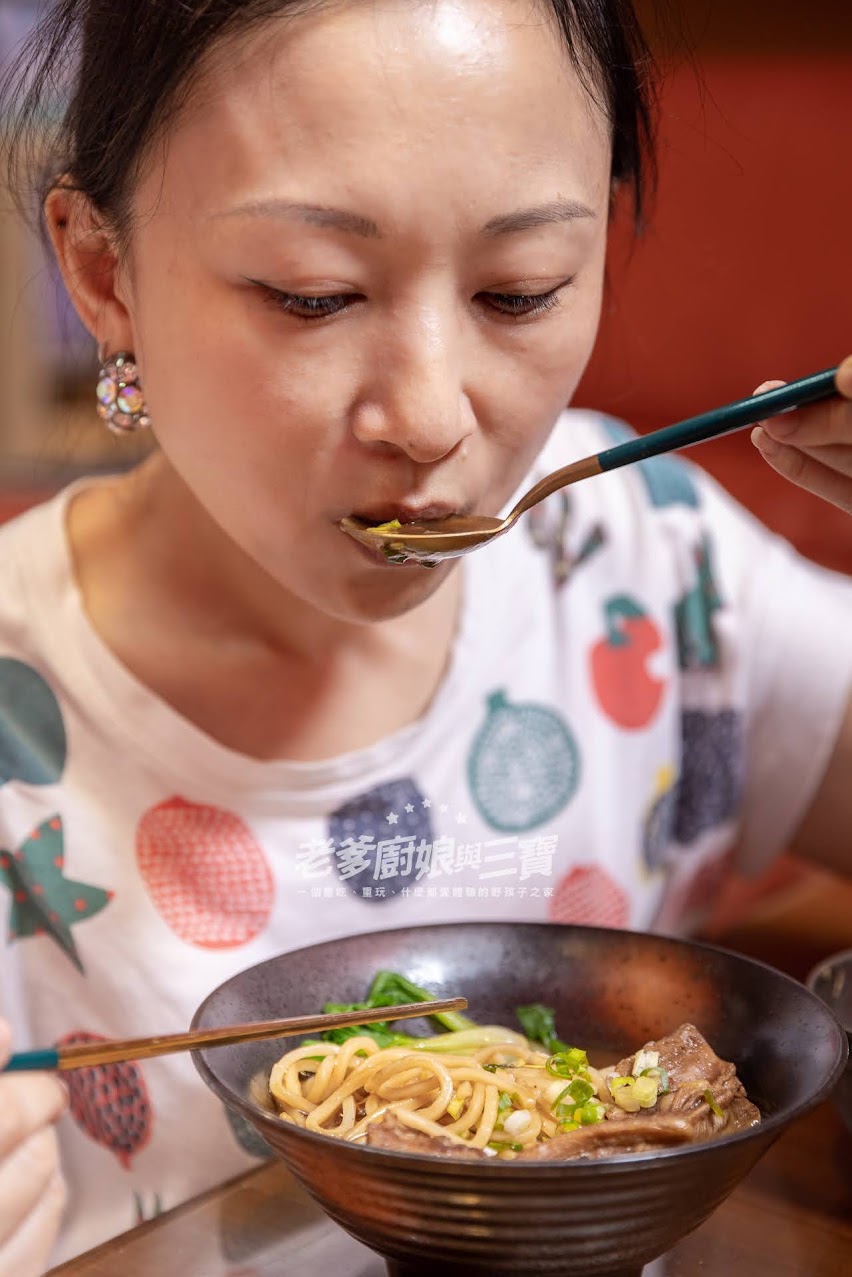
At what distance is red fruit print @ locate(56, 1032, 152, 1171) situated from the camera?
126 cm

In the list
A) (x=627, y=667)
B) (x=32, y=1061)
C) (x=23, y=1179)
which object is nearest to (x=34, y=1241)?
(x=23, y=1179)

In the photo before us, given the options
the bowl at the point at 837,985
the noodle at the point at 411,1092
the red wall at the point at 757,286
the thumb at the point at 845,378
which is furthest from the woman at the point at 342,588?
the red wall at the point at 757,286

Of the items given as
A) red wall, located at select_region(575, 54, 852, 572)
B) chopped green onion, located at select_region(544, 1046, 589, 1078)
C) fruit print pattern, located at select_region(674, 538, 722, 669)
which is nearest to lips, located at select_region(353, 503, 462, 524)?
chopped green onion, located at select_region(544, 1046, 589, 1078)

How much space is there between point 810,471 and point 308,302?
38 cm

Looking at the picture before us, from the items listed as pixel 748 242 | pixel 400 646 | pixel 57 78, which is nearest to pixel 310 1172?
pixel 400 646

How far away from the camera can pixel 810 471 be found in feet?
3.37

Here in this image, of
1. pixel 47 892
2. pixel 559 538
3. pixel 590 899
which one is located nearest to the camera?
pixel 47 892

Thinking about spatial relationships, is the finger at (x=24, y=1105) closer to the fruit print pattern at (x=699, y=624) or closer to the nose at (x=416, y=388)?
the nose at (x=416, y=388)

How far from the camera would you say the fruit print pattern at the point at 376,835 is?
1.30 meters

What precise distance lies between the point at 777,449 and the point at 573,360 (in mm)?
161

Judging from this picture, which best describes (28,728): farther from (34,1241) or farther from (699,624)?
(699,624)

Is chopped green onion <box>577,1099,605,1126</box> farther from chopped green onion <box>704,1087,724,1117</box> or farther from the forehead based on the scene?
the forehead

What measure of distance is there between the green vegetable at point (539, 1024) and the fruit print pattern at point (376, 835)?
0.98 feet

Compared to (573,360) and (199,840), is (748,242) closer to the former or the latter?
(573,360)
